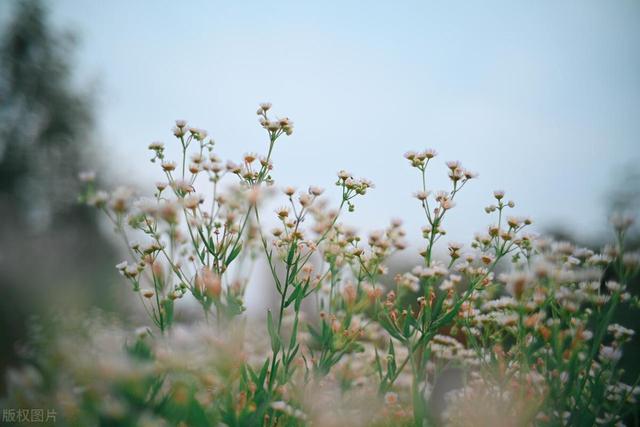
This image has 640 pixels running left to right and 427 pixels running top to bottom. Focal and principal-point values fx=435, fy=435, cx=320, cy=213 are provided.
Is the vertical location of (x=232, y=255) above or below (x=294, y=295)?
above

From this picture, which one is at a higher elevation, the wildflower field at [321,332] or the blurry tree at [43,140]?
the blurry tree at [43,140]

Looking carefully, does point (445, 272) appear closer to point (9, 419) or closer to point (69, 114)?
point (9, 419)

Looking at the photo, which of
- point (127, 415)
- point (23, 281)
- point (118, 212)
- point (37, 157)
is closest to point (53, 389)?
point (127, 415)

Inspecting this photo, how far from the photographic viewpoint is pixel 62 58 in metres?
17.8

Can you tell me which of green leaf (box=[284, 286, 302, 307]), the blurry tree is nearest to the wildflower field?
green leaf (box=[284, 286, 302, 307])

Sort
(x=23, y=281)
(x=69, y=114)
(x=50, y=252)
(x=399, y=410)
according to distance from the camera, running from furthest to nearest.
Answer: (x=69, y=114) < (x=50, y=252) < (x=23, y=281) < (x=399, y=410)

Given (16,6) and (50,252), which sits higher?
(16,6)

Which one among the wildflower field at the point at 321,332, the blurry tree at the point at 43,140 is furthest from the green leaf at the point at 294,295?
the blurry tree at the point at 43,140

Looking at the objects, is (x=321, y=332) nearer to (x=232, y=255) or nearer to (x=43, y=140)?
(x=232, y=255)

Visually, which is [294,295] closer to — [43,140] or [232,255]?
[232,255]

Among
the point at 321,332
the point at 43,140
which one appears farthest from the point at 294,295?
the point at 43,140

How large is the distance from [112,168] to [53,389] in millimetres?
18662

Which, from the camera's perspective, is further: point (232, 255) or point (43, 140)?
point (43, 140)

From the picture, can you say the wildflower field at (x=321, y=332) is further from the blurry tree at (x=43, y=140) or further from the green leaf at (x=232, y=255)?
the blurry tree at (x=43, y=140)
